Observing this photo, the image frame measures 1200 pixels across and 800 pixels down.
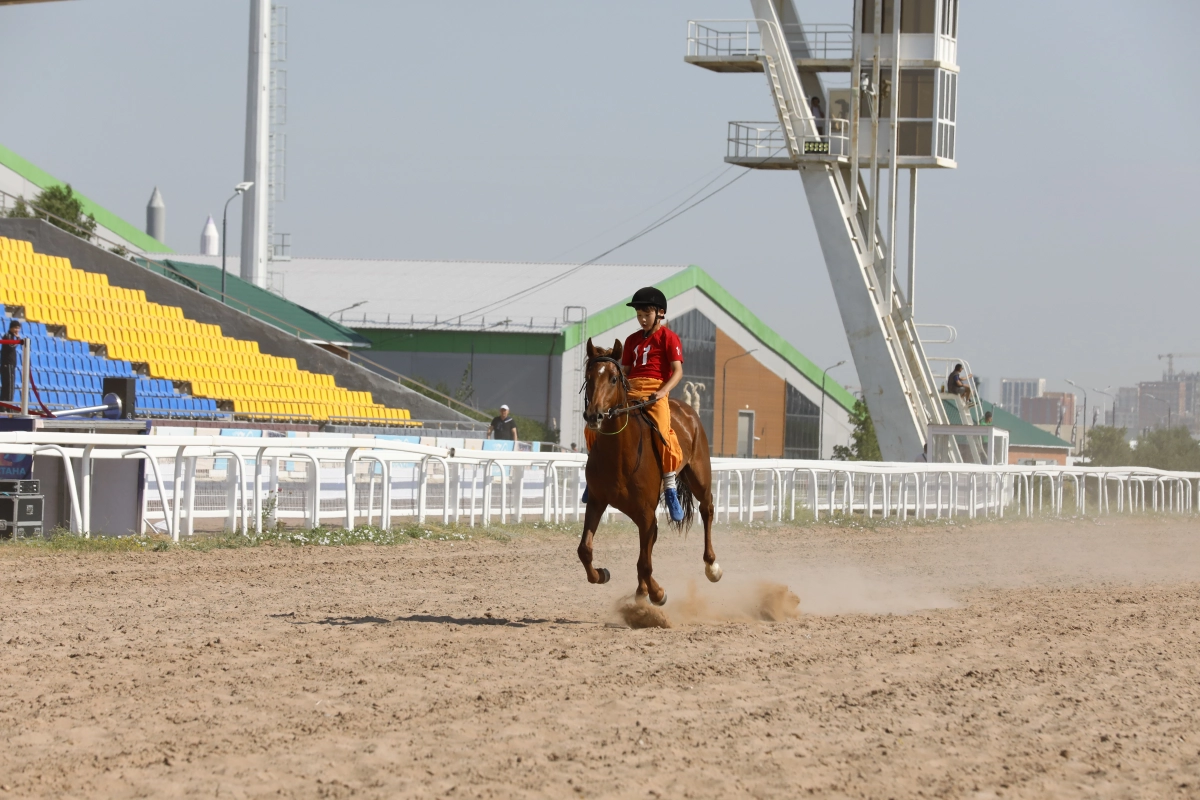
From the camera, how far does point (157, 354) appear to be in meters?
32.3

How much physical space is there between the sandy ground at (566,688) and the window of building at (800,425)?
66451 mm

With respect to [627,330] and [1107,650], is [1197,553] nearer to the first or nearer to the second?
[1107,650]

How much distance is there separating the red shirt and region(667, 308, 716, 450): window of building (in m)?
59.1

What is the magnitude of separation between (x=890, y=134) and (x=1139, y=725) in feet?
102

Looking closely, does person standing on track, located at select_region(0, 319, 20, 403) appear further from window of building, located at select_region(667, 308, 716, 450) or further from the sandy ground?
window of building, located at select_region(667, 308, 716, 450)

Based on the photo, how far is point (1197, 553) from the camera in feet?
64.8

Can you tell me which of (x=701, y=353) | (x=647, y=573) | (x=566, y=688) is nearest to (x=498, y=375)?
(x=701, y=353)

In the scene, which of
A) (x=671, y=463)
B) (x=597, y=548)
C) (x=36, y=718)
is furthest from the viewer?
(x=597, y=548)

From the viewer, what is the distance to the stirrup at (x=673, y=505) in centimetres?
1018

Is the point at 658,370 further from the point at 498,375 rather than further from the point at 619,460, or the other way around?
the point at 498,375

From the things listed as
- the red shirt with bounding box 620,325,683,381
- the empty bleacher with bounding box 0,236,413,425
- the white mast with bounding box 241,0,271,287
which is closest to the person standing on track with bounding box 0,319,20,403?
the empty bleacher with bounding box 0,236,413,425

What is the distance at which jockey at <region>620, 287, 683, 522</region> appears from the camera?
33.1 ft

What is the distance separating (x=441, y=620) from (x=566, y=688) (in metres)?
Result: 2.72

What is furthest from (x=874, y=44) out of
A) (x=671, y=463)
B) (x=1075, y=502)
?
(x=671, y=463)
